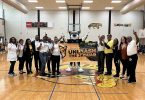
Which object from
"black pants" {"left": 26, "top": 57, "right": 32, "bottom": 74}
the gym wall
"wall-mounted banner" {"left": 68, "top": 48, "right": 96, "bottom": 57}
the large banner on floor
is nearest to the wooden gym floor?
"black pants" {"left": 26, "top": 57, "right": 32, "bottom": 74}

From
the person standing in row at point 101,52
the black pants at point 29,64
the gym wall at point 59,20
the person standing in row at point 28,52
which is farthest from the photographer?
the gym wall at point 59,20

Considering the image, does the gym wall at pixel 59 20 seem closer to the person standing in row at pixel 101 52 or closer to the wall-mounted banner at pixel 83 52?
the wall-mounted banner at pixel 83 52

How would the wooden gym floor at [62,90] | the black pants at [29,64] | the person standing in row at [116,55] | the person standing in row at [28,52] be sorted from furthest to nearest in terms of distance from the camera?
the black pants at [29,64]
the person standing in row at [28,52]
the person standing in row at [116,55]
the wooden gym floor at [62,90]

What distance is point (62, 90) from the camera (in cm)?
651

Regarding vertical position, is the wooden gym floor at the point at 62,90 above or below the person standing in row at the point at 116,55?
below

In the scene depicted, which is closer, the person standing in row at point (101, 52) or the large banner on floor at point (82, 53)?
the person standing in row at point (101, 52)

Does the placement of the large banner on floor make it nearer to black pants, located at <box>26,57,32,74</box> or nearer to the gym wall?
black pants, located at <box>26,57,32,74</box>

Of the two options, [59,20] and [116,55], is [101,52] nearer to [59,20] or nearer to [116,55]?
[116,55]

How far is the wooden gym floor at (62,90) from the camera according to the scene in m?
5.78

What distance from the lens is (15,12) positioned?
20.8 metres

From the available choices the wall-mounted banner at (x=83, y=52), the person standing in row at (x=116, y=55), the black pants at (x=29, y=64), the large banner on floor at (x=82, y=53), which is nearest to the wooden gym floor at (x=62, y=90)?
the person standing in row at (x=116, y=55)

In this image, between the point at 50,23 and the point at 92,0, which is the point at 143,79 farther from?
the point at 50,23

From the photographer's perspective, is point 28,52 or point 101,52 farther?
point 28,52

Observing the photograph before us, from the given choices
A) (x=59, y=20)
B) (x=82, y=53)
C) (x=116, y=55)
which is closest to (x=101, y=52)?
(x=116, y=55)
